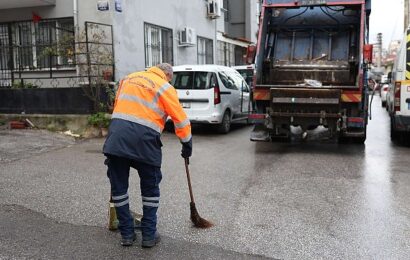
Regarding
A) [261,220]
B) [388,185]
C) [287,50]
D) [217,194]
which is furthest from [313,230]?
[287,50]

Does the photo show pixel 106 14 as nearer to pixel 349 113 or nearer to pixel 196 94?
pixel 196 94

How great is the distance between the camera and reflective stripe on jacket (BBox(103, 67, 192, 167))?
165 inches

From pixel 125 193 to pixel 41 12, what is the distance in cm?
999

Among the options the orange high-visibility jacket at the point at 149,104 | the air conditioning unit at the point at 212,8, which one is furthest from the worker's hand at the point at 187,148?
the air conditioning unit at the point at 212,8

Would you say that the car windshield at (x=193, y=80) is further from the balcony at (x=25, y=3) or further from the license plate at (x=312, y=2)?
the balcony at (x=25, y=3)

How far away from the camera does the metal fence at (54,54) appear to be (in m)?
11.6

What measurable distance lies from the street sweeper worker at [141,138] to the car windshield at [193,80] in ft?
22.6

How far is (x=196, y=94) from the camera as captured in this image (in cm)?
1133

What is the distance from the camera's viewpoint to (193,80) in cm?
1144

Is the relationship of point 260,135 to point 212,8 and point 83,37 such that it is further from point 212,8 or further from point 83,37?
point 212,8

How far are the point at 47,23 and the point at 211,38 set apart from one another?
7986 millimetres

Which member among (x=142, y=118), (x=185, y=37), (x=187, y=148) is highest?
(x=185, y=37)

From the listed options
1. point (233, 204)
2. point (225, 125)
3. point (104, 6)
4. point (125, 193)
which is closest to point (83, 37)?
point (104, 6)

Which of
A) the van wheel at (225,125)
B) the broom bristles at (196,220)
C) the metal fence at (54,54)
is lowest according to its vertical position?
the broom bristles at (196,220)
